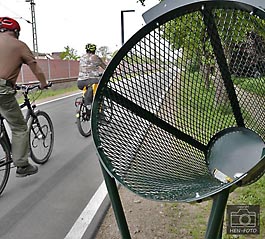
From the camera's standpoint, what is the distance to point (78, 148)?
605 centimetres

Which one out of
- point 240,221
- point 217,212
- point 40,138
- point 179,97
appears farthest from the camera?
point 40,138

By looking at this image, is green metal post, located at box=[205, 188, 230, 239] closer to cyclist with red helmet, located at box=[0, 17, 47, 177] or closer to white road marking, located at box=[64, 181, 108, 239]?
white road marking, located at box=[64, 181, 108, 239]

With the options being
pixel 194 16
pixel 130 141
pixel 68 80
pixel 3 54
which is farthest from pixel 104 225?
pixel 68 80

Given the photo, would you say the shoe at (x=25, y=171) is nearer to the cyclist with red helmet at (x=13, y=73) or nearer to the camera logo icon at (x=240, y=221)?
the cyclist with red helmet at (x=13, y=73)

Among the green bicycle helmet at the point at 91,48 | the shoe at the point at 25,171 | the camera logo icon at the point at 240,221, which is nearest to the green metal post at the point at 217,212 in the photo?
the camera logo icon at the point at 240,221

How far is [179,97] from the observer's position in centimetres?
216

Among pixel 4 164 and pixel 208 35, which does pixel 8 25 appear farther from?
pixel 208 35

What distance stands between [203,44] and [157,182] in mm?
830

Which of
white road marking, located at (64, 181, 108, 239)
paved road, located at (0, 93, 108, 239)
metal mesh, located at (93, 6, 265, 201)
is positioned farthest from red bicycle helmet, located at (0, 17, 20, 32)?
metal mesh, located at (93, 6, 265, 201)

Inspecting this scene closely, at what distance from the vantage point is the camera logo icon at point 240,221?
9.29 feet

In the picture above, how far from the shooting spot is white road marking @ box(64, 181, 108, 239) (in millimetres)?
3127

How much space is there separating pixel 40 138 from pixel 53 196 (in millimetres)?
1203

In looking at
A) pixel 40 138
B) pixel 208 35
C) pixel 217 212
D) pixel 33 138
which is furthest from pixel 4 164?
pixel 217 212

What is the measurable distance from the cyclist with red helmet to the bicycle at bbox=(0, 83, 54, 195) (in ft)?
0.29
